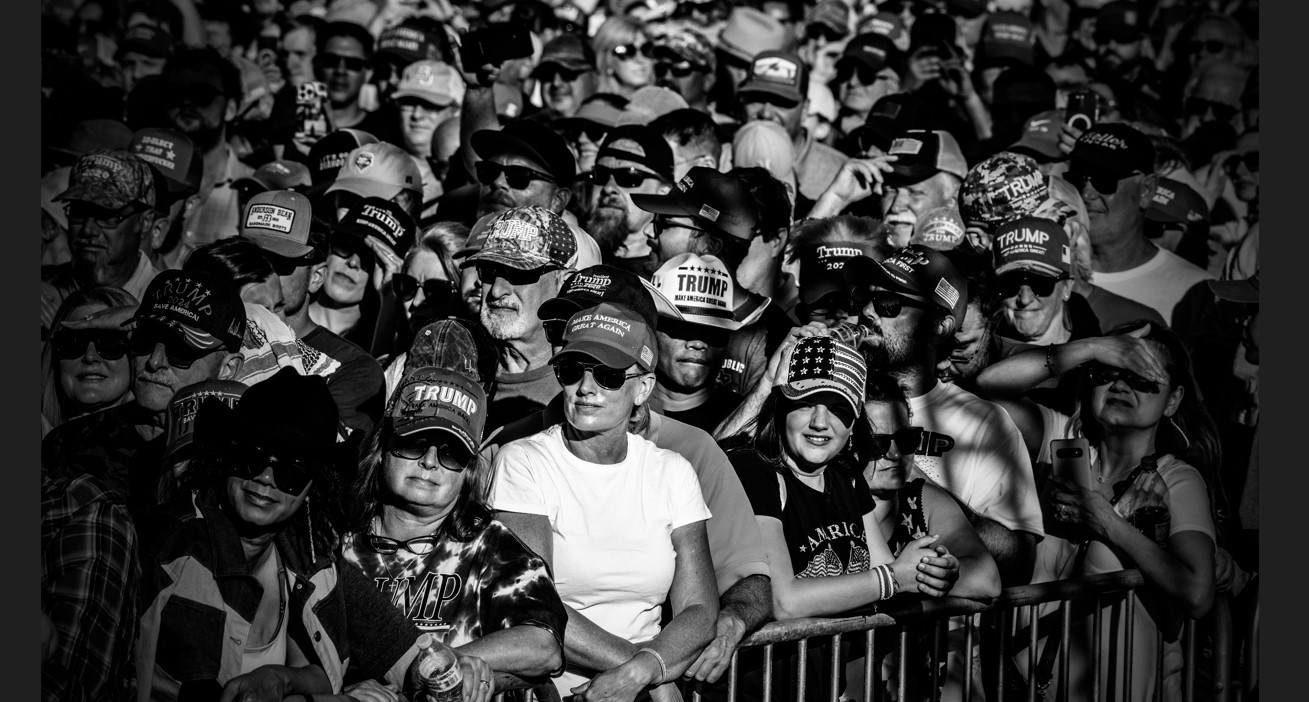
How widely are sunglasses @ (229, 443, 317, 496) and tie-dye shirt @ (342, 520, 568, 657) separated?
0.23 metres

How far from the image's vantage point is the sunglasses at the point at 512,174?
7.22 metres

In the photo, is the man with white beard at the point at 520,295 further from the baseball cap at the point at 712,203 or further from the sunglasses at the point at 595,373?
the sunglasses at the point at 595,373

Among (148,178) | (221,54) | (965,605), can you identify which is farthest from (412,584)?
(221,54)

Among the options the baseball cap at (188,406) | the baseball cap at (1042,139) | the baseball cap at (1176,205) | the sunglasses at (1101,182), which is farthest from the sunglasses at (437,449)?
the baseball cap at (1176,205)

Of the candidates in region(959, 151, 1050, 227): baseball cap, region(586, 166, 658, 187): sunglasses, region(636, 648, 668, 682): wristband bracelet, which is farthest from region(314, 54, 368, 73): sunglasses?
region(636, 648, 668, 682): wristband bracelet

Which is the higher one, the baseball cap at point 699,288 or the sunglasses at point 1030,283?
the sunglasses at point 1030,283

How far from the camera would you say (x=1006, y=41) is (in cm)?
1140

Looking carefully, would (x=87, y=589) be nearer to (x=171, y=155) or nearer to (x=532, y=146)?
(x=532, y=146)

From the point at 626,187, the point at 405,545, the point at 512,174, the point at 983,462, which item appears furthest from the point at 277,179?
the point at 983,462

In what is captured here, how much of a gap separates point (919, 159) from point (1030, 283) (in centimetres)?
173

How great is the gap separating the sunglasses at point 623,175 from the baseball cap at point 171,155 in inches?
94.7

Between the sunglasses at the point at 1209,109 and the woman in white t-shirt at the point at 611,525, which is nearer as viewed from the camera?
the woman in white t-shirt at the point at 611,525

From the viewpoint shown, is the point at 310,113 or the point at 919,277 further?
the point at 310,113

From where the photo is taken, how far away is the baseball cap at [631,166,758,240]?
6738mm
